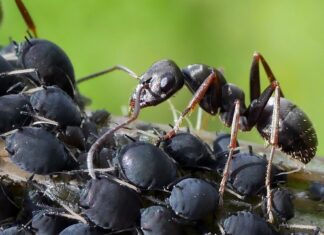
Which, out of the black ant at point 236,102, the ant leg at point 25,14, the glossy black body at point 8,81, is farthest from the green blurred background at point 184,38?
the glossy black body at point 8,81

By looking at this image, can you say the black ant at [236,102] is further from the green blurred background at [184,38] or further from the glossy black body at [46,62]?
the green blurred background at [184,38]

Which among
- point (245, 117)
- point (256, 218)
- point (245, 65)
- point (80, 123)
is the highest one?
point (80, 123)

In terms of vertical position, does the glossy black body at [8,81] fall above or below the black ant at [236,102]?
above

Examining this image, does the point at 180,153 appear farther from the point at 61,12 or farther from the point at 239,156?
the point at 61,12

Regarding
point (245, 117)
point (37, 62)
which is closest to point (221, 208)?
point (37, 62)

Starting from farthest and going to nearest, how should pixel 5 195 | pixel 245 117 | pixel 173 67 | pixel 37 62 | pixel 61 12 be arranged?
1. pixel 61 12
2. pixel 245 117
3. pixel 173 67
4. pixel 37 62
5. pixel 5 195

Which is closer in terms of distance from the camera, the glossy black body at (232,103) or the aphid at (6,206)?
the aphid at (6,206)

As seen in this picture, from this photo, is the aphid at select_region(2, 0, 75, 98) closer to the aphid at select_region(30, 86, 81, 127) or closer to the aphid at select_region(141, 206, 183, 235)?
the aphid at select_region(30, 86, 81, 127)
